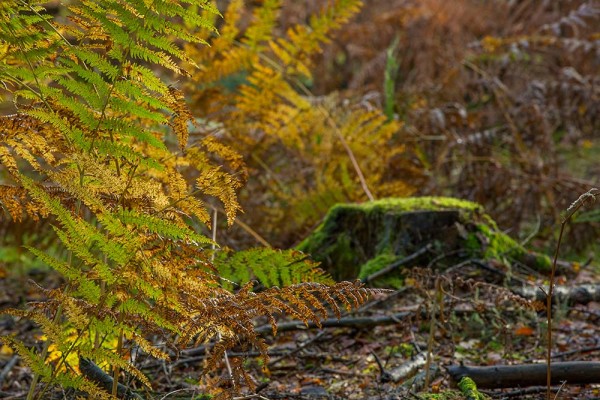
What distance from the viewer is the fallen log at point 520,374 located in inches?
94.0

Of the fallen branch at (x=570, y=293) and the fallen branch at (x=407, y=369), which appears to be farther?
the fallen branch at (x=570, y=293)

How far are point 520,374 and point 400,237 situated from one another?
1.69 m

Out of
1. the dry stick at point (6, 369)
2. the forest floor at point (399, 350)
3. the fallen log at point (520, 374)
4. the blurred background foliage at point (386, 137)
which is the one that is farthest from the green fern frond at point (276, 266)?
the blurred background foliage at point (386, 137)

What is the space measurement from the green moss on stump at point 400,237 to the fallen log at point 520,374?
1.38 m

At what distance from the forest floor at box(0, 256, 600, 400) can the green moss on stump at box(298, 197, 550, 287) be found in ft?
0.94

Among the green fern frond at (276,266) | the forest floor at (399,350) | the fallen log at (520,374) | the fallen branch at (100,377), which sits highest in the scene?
the green fern frond at (276,266)

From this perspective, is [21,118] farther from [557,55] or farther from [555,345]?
[557,55]

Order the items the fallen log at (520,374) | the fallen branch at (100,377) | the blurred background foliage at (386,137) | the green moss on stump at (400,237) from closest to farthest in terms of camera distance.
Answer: the fallen branch at (100,377)
the fallen log at (520,374)
the green moss on stump at (400,237)
the blurred background foliage at (386,137)

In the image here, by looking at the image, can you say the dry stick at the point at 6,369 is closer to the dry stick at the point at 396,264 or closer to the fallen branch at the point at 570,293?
the dry stick at the point at 396,264

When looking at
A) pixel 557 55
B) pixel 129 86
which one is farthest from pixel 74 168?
pixel 557 55

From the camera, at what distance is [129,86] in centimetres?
196

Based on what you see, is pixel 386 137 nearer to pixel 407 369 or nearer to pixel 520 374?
pixel 407 369

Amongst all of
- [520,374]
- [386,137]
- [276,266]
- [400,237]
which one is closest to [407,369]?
[520,374]

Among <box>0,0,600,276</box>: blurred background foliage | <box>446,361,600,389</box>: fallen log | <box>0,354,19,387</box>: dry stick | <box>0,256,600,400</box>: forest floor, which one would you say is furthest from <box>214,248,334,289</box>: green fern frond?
<box>0,0,600,276</box>: blurred background foliage
